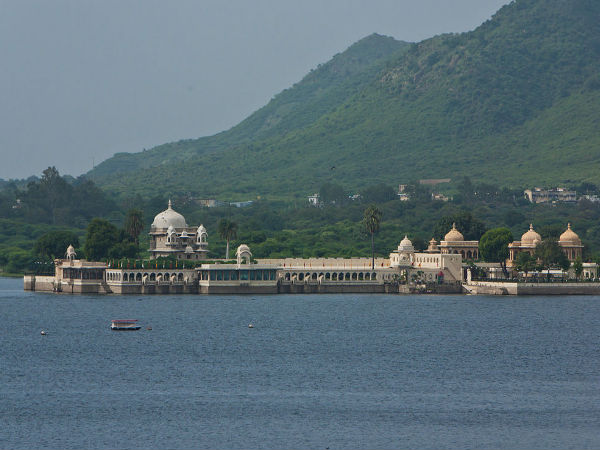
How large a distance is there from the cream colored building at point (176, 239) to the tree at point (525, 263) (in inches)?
1534

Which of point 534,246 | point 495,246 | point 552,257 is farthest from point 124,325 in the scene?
point 534,246

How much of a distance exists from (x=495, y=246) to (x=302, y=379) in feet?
292

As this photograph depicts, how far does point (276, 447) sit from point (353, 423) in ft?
19.9

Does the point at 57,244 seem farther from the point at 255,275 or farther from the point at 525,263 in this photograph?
the point at 525,263

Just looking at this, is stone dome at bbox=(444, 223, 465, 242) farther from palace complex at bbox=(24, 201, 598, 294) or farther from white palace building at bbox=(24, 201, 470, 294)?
white palace building at bbox=(24, 201, 470, 294)

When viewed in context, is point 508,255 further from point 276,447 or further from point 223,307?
point 276,447

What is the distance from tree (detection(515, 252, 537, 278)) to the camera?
15288 cm

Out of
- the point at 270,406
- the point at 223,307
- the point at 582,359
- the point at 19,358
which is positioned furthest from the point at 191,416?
the point at 223,307

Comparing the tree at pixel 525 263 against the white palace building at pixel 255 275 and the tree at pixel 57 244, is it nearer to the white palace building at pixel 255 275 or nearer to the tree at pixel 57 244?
the white palace building at pixel 255 275

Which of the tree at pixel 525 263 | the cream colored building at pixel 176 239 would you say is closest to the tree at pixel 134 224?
the cream colored building at pixel 176 239

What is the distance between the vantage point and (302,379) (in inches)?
3108

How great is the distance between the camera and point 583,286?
148000 mm

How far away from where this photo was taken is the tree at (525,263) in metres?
153

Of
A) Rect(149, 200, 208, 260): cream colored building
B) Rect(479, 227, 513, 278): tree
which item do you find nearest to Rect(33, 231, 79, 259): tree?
Rect(149, 200, 208, 260): cream colored building
